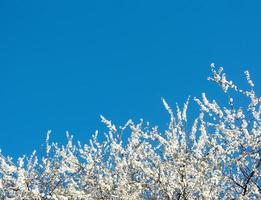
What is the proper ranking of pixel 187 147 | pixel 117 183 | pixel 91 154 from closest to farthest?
pixel 187 147
pixel 117 183
pixel 91 154

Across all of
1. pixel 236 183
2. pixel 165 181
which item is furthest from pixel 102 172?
pixel 236 183

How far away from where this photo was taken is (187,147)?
11523 millimetres

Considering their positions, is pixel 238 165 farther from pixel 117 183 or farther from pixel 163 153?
pixel 117 183

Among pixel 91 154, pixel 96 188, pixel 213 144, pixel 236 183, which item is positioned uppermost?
pixel 91 154

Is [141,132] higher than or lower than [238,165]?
higher

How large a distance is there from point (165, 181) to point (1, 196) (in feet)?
17.0

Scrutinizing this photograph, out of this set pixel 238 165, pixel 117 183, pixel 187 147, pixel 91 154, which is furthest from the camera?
pixel 91 154

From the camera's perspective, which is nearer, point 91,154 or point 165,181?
point 165,181

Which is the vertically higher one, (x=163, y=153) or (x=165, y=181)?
(x=163, y=153)

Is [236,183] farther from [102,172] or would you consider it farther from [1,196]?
[1,196]

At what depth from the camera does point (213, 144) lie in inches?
435

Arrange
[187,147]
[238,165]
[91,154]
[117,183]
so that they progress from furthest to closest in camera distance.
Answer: [91,154] → [117,183] → [187,147] → [238,165]

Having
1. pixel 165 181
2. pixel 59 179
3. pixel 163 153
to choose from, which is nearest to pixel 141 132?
pixel 163 153

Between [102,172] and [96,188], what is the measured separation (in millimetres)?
540
